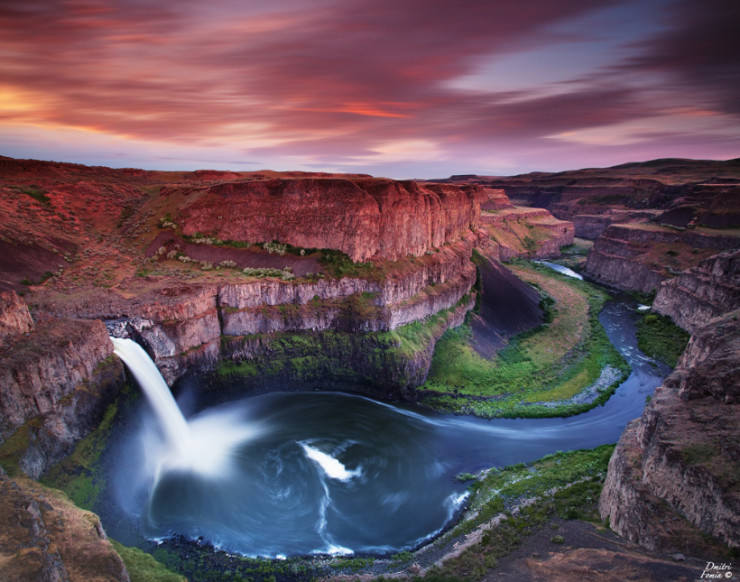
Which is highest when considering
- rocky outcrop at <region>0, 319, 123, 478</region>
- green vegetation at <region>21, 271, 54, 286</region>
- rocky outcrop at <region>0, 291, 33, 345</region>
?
green vegetation at <region>21, 271, 54, 286</region>

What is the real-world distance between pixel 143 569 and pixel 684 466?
20.5m

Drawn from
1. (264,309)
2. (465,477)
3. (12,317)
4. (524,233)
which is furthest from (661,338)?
(12,317)

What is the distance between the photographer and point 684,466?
1412 centimetres

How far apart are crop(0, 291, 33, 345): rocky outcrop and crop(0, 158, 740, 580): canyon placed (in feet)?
0.26

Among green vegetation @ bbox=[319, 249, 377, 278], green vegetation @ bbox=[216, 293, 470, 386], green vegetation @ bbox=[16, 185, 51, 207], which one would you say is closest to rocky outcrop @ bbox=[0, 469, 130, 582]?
green vegetation @ bbox=[216, 293, 470, 386]

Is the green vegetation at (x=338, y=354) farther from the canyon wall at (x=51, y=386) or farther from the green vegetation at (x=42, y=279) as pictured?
the green vegetation at (x=42, y=279)

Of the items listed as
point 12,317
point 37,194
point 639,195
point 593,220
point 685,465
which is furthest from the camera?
point 593,220

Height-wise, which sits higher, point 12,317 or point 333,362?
point 12,317

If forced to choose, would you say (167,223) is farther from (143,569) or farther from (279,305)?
(143,569)

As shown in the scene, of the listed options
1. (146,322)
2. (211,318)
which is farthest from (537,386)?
(146,322)

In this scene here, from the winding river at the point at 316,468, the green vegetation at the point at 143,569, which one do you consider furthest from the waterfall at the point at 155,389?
the green vegetation at the point at 143,569

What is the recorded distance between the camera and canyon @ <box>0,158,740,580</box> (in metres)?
15.2

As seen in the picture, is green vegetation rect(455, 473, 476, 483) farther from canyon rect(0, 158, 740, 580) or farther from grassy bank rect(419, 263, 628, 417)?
canyon rect(0, 158, 740, 580)

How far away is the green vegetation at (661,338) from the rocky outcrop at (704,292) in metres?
1.11
